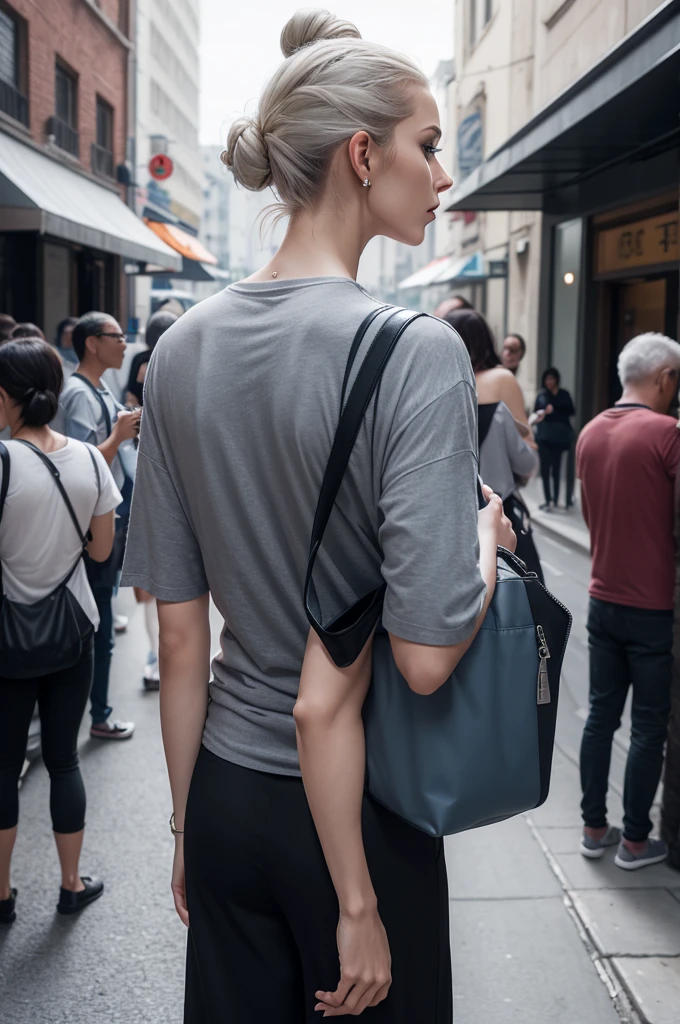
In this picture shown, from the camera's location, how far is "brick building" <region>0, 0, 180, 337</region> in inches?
490

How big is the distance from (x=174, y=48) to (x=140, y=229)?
5323cm

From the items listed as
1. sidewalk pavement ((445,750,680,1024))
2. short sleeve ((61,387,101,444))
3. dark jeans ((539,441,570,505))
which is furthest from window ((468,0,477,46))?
sidewalk pavement ((445,750,680,1024))

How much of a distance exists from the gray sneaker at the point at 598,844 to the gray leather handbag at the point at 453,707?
2992mm

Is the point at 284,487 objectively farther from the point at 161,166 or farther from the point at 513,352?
the point at 161,166

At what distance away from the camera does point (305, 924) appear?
150 centimetres

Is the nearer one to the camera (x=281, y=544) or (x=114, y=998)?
(x=281, y=544)

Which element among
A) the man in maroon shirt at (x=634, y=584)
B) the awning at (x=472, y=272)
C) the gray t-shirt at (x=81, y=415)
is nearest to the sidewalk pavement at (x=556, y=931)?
the man in maroon shirt at (x=634, y=584)

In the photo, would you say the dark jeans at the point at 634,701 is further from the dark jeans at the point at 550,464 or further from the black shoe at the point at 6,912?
the dark jeans at the point at 550,464

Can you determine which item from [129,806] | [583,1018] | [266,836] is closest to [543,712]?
[266,836]

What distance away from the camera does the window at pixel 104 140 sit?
58.5 feet

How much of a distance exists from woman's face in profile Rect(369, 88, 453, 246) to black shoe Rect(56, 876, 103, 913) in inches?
120

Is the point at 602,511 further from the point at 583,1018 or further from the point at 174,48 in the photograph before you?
the point at 174,48

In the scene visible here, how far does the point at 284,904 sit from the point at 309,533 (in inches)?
20.2

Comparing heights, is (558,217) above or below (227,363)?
above
